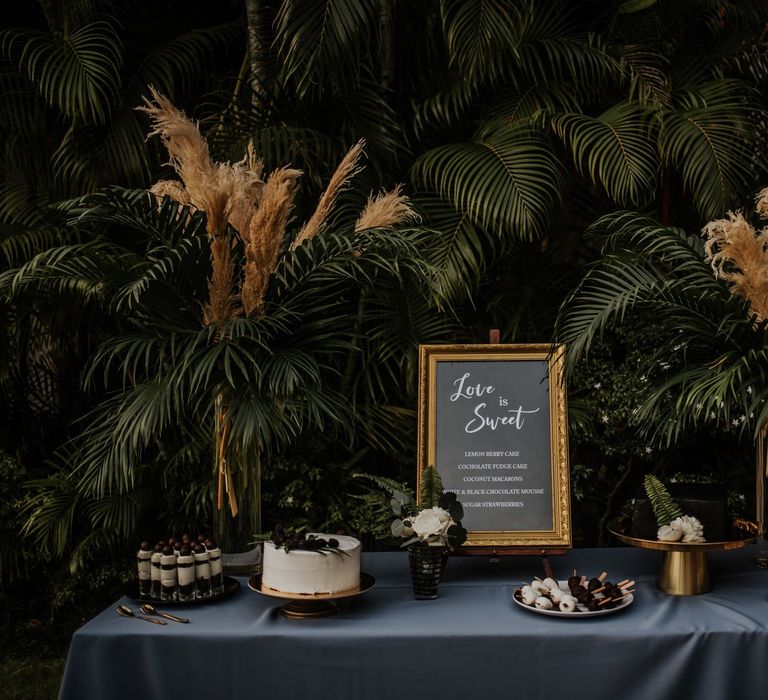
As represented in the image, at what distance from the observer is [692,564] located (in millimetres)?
2123

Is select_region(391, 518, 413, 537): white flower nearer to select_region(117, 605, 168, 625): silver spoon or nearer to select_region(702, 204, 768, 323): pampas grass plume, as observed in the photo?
select_region(117, 605, 168, 625): silver spoon

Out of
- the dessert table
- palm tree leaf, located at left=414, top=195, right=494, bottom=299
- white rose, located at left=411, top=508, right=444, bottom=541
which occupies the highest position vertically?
palm tree leaf, located at left=414, top=195, right=494, bottom=299

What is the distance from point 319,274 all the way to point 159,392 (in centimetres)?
54

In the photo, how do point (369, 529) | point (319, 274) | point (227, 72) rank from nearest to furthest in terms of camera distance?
point (319, 274) < point (369, 529) < point (227, 72)

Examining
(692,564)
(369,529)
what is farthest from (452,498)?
(369,529)

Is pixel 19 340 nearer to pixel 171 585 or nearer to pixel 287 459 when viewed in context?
pixel 287 459

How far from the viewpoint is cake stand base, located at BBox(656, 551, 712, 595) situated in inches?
83.4

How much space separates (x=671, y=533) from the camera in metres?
2.12

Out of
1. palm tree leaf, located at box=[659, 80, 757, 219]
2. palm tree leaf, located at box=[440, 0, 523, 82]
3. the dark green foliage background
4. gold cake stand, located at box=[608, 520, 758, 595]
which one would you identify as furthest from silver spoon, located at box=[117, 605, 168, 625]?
Result: palm tree leaf, located at box=[659, 80, 757, 219]

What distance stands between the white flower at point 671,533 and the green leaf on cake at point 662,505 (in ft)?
0.12

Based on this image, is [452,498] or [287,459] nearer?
[452,498]

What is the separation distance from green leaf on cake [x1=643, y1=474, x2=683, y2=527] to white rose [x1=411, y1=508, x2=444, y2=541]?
0.57 metres

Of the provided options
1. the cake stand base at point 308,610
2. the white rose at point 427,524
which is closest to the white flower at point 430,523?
the white rose at point 427,524

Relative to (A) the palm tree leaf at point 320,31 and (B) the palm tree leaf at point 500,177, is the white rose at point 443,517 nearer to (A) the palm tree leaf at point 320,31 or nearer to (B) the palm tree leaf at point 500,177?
(B) the palm tree leaf at point 500,177
